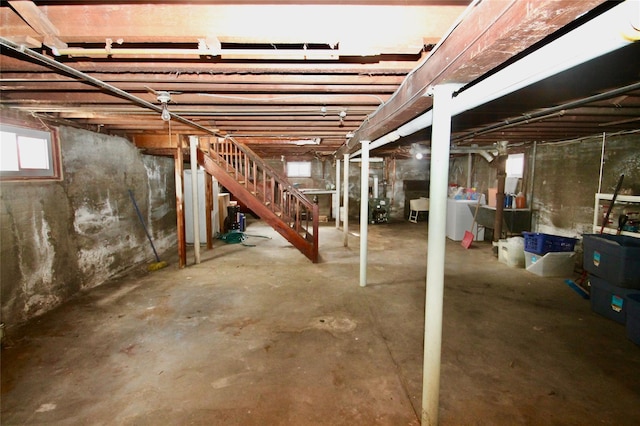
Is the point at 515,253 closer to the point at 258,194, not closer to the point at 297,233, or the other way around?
the point at 297,233

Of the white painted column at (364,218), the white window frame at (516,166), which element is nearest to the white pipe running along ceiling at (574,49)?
the white painted column at (364,218)

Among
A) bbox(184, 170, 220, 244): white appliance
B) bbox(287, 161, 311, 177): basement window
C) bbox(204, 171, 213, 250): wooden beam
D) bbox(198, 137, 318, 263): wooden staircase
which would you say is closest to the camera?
bbox(198, 137, 318, 263): wooden staircase

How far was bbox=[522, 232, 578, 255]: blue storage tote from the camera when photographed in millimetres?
4902

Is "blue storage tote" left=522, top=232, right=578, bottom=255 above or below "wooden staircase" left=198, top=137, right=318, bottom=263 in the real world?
below

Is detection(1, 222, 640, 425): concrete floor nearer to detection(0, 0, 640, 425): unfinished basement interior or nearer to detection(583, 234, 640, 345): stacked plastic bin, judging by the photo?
detection(0, 0, 640, 425): unfinished basement interior

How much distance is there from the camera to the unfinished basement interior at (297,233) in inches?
61.1

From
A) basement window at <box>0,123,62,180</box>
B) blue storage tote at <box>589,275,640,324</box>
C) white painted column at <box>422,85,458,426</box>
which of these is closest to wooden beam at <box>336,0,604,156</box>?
white painted column at <box>422,85,458,426</box>

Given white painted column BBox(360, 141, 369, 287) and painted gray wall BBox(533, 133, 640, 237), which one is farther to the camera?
painted gray wall BBox(533, 133, 640, 237)

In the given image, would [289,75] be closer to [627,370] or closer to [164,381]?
[164,381]

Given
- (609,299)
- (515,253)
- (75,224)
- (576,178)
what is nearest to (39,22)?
(75,224)

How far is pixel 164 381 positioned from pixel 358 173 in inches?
390

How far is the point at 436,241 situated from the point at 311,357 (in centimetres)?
160

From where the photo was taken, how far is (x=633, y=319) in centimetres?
285

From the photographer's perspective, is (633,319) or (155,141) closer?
(633,319)
